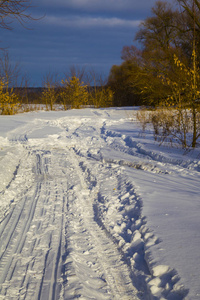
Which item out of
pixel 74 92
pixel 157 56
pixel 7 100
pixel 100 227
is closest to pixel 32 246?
pixel 100 227

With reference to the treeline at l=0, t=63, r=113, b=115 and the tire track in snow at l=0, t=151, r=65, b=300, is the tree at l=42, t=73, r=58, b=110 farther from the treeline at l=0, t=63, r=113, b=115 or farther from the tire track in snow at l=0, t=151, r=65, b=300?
the tire track in snow at l=0, t=151, r=65, b=300

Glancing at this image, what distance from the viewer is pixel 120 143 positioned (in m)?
9.90

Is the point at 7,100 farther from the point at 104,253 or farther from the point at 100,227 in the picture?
the point at 104,253

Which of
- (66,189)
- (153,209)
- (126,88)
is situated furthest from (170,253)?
(126,88)

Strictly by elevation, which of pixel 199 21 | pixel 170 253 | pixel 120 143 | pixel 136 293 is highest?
pixel 199 21

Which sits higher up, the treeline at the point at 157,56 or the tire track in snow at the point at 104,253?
the treeline at the point at 157,56

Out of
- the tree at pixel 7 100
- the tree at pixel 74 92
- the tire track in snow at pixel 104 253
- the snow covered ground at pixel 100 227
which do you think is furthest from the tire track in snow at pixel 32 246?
the tree at pixel 74 92

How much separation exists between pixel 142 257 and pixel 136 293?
51 cm

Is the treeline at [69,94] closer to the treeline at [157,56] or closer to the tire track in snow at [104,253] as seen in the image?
the treeline at [157,56]

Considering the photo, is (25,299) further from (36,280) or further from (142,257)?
(142,257)

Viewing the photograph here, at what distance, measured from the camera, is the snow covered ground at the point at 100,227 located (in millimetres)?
2486

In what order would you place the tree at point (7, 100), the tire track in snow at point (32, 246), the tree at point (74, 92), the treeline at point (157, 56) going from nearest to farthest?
the tire track in snow at point (32, 246), the treeline at point (157, 56), the tree at point (7, 100), the tree at point (74, 92)

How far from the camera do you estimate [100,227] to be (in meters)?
3.64

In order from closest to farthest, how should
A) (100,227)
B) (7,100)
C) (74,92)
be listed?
(100,227), (7,100), (74,92)
